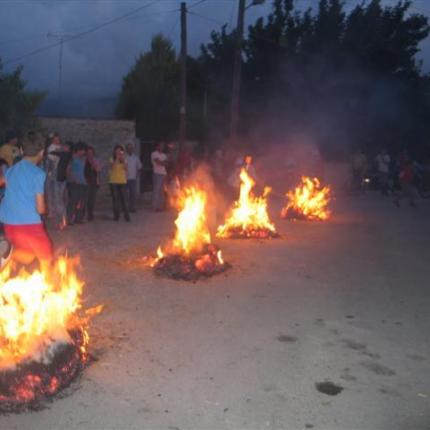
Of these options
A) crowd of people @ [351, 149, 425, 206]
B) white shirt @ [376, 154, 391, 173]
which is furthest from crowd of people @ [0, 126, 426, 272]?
crowd of people @ [351, 149, 425, 206]

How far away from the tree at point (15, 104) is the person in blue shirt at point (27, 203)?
34.5 feet

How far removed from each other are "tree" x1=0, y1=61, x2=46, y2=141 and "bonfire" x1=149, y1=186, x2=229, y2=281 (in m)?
8.95

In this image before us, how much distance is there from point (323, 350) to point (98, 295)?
2894 millimetres

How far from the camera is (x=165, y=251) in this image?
26.3ft

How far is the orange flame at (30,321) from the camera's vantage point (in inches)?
153

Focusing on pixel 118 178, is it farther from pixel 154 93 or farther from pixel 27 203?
pixel 154 93

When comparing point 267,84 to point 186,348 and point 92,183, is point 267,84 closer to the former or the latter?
point 92,183

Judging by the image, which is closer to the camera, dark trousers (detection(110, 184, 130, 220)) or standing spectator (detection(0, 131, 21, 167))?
standing spectator (detection(0, 131, 21, 167))

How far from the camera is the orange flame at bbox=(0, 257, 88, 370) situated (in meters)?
3.88

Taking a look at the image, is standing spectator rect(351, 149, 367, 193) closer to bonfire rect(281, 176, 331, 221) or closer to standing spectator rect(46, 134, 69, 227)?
bonfire rect(281, 176, 331, 221)

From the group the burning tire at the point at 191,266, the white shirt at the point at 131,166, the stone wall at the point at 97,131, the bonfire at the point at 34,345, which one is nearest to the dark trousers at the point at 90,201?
the white shirt at the point at 131,166

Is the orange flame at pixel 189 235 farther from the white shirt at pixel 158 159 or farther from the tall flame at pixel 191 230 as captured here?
the white shirt at pixel 158 159

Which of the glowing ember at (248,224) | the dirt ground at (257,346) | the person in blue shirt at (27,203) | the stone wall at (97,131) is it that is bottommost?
the dirt ground at (257,346)

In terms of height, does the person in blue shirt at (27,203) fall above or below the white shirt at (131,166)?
below
